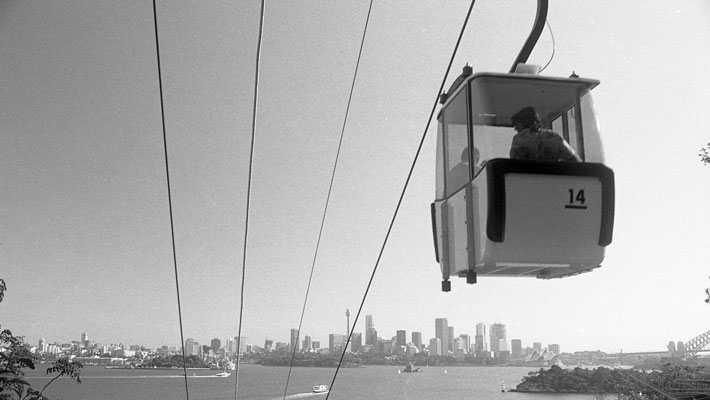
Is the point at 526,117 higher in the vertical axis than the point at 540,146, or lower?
higher

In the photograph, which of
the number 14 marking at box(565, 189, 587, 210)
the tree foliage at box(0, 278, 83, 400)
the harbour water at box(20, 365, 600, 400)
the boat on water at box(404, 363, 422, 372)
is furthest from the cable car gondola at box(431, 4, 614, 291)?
the boat on water at box(404, 363, 422, 372)

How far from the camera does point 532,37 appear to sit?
154 centimetres

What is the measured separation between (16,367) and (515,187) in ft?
11.6

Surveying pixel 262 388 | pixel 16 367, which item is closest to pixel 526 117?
pixel 16 367

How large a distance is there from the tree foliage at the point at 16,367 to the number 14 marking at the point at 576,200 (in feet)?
9.38

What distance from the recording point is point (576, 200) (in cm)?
135

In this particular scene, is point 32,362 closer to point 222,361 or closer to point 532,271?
point 532,271

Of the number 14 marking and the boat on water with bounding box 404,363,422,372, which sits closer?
the number 14 marking

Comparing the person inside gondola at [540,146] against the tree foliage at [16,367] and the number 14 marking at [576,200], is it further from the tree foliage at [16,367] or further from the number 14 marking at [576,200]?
the tree foliage at [16,367]

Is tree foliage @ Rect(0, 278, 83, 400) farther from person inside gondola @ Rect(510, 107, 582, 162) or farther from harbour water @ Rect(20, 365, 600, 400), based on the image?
harbour water @ Rect(20, 365, 600, 400)

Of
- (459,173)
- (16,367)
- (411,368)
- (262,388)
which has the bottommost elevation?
(262,388)

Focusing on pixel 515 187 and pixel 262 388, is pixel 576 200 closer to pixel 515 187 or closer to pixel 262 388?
pixel 515 187

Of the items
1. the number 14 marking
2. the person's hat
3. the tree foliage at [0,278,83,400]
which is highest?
the person's hat

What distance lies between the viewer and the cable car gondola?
1332 millimetres
